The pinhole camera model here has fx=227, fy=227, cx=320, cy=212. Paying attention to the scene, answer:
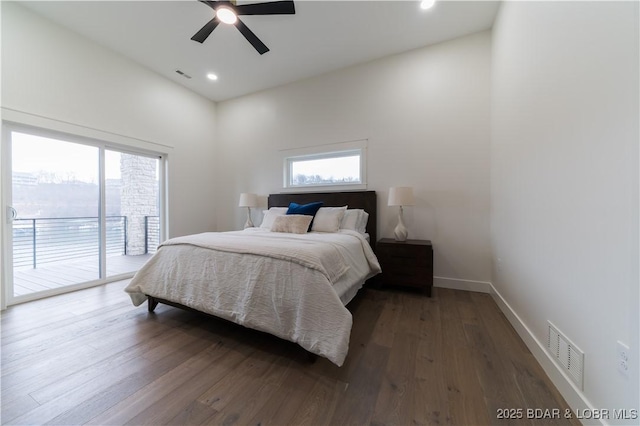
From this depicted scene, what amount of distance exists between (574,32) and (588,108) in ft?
1.56

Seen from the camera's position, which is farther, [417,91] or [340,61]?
[340,61]

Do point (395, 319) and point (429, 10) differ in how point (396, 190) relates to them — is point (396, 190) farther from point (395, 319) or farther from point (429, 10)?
point (429, 10)

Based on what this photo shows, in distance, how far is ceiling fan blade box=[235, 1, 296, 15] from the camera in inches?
76.0

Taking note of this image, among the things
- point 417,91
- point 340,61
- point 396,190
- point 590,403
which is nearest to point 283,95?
point 340,61

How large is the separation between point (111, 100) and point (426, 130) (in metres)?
4.24

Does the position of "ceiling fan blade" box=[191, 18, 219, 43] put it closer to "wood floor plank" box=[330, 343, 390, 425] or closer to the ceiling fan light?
the ceiling fan light

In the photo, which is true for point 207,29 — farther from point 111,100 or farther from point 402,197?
point 402,197

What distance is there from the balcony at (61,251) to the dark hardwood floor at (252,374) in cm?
A: 76

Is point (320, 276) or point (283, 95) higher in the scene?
point (283, 95)

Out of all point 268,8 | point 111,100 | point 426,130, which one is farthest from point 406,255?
point 111,100

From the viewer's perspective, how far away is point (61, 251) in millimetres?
2885

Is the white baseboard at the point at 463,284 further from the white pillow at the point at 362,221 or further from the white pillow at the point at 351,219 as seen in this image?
the white pillow at the point at 351,219

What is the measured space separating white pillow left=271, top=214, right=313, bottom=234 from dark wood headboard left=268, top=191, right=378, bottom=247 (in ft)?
2.07

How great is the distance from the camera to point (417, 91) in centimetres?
304
